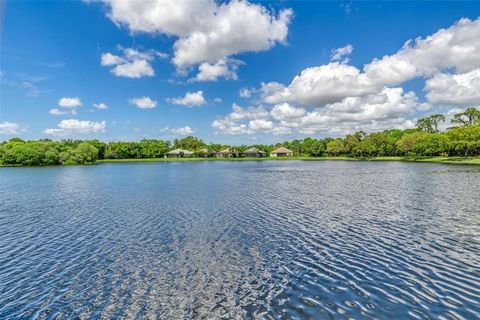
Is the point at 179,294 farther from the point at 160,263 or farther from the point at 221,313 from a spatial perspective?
the point at 160,263

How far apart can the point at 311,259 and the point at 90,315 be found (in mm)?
10336

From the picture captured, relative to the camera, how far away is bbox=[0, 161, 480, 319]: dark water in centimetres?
1074

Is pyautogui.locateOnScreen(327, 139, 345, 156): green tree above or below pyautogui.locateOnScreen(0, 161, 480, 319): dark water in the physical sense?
above

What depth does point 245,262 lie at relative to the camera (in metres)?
15.1

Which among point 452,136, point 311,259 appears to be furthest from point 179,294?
point 452,136

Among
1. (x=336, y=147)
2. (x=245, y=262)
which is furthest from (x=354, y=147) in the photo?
(x=245, y=262)

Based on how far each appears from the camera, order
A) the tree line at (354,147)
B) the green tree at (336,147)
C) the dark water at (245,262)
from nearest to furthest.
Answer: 1. the dark water at (245,262)
2. the tree line at (354,147)
3. the green tree at (336,147)

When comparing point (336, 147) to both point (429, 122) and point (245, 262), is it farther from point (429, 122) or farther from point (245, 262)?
point (245, 262)

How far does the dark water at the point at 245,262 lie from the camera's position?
35.2ft

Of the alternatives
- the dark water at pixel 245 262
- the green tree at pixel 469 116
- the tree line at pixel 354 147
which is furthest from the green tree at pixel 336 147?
the dark water at pixel 245 262

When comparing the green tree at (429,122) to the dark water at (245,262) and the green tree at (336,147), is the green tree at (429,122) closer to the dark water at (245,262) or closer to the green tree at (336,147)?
the green tree at (336,147)

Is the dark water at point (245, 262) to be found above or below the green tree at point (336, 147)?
below

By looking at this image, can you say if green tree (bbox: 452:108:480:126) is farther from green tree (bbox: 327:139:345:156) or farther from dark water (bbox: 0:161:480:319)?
dark water (bbox: 0:161:480:319)

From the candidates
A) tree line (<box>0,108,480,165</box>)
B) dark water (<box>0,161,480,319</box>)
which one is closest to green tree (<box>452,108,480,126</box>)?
tree line (<box>0,108,480,165</box>)
